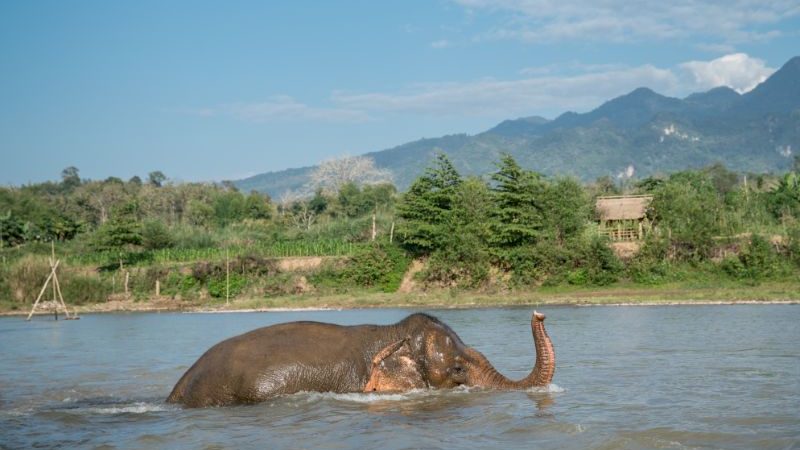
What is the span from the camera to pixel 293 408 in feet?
31.3

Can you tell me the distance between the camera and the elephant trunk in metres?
9.53

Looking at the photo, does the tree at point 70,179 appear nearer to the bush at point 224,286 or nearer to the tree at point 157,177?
the tree at point 157,177

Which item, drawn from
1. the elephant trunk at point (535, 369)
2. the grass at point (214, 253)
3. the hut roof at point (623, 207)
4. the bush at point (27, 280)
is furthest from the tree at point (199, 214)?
the elephant trunk at point (535, 369)

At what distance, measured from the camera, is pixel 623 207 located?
186 feet

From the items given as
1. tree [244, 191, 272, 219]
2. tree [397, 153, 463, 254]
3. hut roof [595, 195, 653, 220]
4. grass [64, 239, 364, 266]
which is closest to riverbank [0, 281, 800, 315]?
tree [397, 153, 463, 254]

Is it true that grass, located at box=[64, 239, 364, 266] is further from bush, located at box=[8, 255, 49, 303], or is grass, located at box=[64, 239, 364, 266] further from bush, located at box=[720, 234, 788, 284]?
bush, located at box=[720, 234, 788, 284]

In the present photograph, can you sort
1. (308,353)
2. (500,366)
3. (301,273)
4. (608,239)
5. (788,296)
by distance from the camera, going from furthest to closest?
(301,273) < (608,239) < (788,296) < (500,366) < (308,353)

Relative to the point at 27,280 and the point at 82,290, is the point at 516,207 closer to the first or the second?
the point at 82,290

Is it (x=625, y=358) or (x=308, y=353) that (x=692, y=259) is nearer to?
(x=625, y=358)

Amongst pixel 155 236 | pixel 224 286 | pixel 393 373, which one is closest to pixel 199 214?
pixel 155 236

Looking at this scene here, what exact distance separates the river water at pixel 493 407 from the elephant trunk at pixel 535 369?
7.0 inches

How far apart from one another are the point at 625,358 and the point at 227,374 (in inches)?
376

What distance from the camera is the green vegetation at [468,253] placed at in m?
47.2

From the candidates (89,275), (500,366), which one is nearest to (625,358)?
(500,366)
